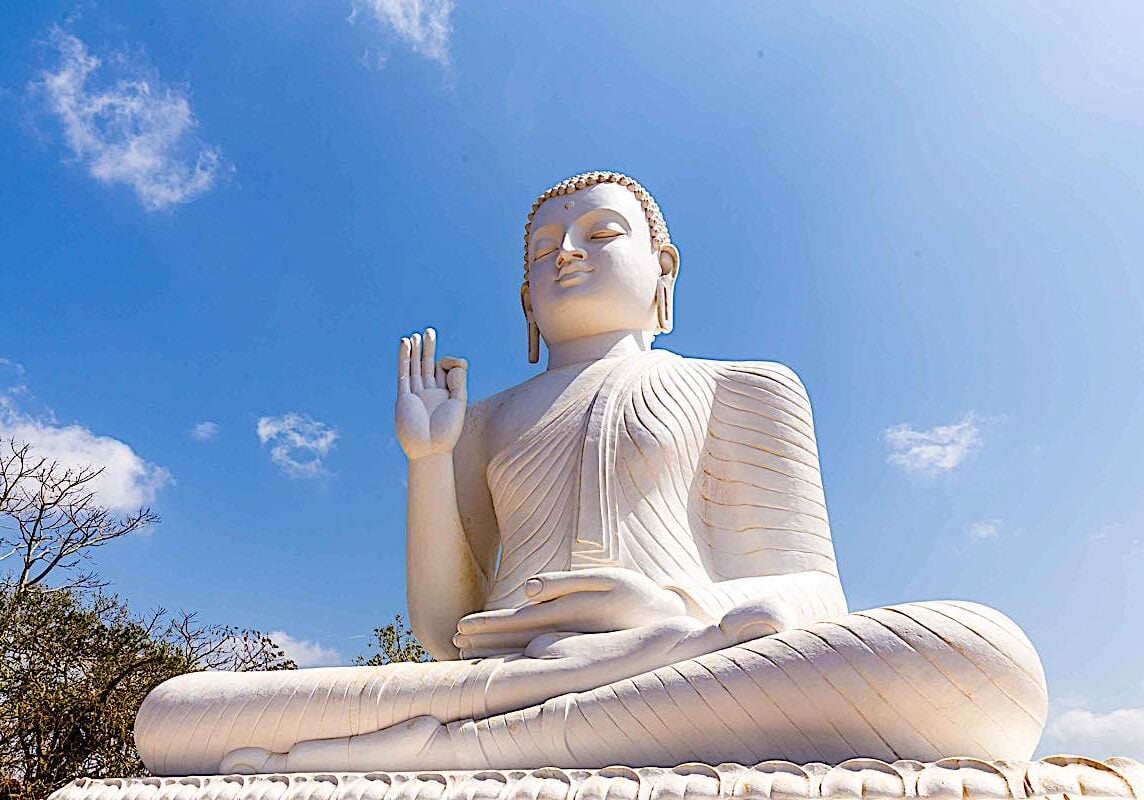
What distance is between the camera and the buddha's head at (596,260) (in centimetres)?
461

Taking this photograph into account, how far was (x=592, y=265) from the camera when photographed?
461cm

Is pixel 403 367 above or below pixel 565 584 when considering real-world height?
above

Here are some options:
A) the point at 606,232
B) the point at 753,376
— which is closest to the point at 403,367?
the point at 606,232

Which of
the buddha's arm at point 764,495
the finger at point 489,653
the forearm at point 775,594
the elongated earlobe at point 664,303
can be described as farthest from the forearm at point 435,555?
the elongated earlobe at point 664,303

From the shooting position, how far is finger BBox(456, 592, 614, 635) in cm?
336

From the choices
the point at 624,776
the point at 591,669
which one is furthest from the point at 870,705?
the point at 591,669

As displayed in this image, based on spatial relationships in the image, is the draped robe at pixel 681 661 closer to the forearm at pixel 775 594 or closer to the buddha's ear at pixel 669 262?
the forearm at pixel 775 594

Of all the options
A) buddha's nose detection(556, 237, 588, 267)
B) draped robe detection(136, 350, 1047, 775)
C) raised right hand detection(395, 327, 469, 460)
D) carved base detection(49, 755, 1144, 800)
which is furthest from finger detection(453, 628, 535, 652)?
buddha's nose detection(556, 237, 588, 267)

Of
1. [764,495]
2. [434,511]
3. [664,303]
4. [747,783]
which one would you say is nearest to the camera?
[747,783]

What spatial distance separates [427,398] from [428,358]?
7.9 inches

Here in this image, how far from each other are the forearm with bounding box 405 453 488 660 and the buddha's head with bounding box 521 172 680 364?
3.02ft

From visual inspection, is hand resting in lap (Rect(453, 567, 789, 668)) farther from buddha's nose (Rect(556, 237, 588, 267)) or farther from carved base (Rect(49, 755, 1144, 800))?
buddha's nose (Rect(556, 237, 588, 267))

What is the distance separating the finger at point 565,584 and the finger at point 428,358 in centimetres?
131

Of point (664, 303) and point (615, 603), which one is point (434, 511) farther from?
point (664, 303)
